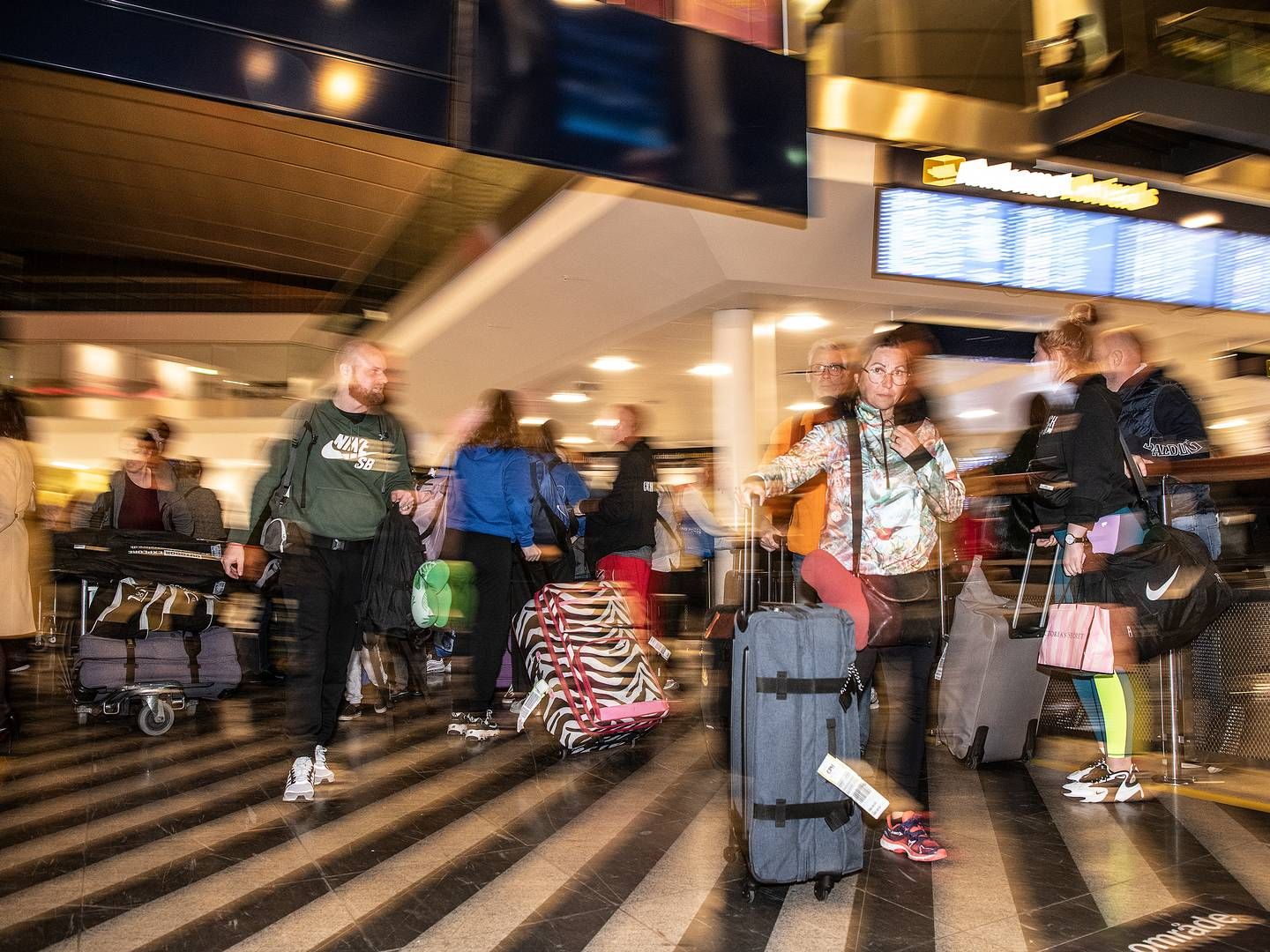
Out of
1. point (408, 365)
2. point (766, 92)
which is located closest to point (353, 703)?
point (766, 92)

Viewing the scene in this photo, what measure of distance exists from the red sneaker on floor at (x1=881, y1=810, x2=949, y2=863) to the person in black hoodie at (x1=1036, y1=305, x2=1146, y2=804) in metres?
1.08

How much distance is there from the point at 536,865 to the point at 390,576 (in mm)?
1482

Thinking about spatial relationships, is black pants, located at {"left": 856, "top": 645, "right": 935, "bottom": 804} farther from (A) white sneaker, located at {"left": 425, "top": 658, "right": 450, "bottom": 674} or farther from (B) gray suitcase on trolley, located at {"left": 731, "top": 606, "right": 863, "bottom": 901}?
(A) white sneaker, located at {"left": 425, "top": 658, "right": 450, "bottom": 674}

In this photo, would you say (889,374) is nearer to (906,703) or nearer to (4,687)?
(906,703)

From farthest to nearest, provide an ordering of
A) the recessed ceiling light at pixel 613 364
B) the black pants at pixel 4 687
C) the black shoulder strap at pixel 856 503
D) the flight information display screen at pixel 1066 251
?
the recessed ceiling light at pixel 613 364 → the flight information display screen at pixel 1066 251 → the black pants at pixel 4 687 → the black shoulder strap at pixel 856 503

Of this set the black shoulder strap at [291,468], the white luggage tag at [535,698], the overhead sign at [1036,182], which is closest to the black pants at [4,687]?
the black shoulder strap at [291,468]

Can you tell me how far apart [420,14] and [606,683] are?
3.32 metres

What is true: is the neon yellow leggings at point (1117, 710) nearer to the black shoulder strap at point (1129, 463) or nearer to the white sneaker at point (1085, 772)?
the white sneaker at point (1085, 772)

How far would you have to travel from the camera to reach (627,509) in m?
5.81

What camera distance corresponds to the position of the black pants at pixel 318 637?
3.98m

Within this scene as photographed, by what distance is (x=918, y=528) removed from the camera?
3.11 meters

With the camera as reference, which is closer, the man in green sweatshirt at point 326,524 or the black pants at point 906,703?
the black pants at point 906,703

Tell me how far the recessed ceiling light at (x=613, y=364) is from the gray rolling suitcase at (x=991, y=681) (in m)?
7.40

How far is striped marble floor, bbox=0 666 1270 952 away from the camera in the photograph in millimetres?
2559
